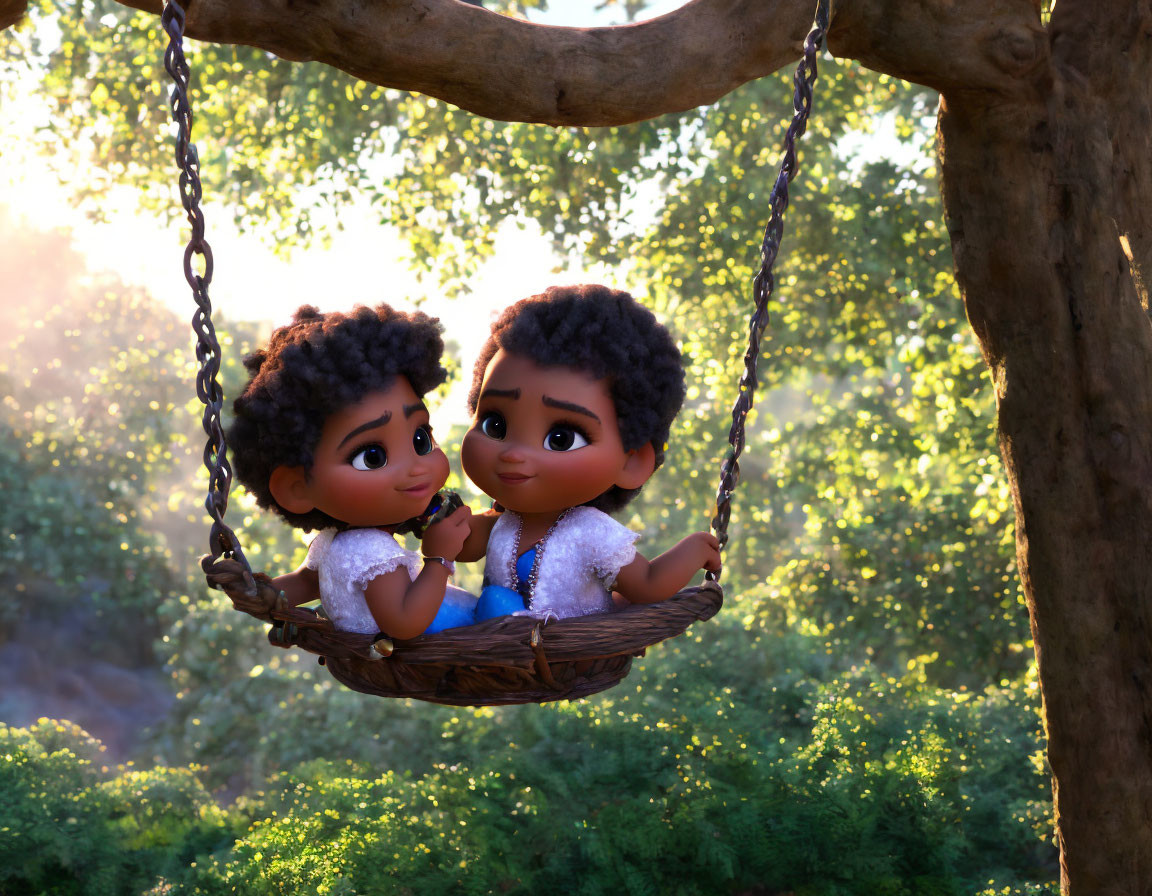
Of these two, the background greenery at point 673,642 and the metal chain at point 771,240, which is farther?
the background greenery at point 673,642

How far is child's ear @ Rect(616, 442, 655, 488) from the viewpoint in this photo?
111 inches

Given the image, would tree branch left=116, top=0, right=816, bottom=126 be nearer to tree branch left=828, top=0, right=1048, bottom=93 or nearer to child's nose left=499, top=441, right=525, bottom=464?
tree branch left=828, top=0, right=1048, bottom=93

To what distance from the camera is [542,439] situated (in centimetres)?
262

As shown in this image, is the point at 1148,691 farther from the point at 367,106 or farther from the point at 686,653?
the point at 367,106

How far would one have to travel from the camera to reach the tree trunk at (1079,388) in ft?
9.68

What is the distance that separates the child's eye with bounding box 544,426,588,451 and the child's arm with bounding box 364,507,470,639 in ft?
1.12

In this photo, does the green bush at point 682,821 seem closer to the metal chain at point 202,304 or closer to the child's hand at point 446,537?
the child's hand at point 446,537

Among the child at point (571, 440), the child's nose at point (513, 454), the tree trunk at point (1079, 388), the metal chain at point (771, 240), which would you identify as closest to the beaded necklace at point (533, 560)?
the child at point (571, 440)

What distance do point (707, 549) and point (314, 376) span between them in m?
1.05

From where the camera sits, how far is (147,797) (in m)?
5.97

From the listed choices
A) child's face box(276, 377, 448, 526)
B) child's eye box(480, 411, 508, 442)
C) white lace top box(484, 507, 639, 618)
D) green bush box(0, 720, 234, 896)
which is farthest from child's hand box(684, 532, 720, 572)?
green bush box(0, 720, 234, 896)

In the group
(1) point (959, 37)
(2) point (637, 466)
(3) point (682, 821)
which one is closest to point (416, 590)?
(2) point (637, 466)

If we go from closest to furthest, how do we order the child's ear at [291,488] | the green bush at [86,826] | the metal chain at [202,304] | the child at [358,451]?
the metal chain at [202,304], the child at [358,451], the child's ear at [291,488], the green bush at [86,826]

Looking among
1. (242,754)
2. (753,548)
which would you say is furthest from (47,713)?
(753,548)
